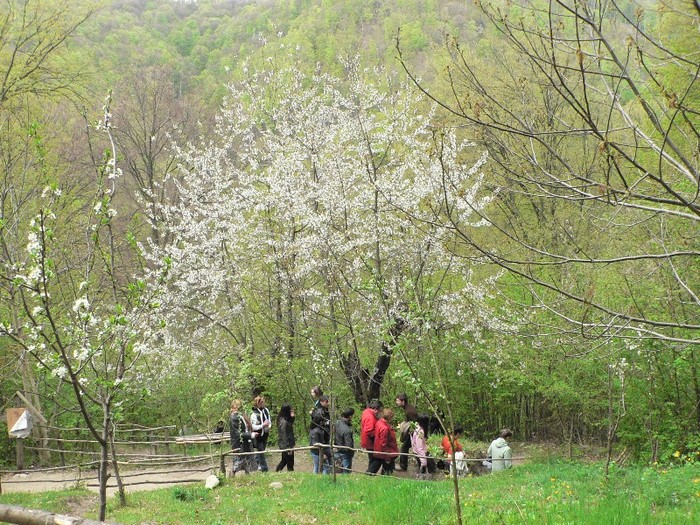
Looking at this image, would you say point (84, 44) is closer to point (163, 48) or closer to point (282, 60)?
point (163, 48)

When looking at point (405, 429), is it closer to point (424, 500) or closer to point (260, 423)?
point (260, 423)

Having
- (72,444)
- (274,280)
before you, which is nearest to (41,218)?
(274,280)

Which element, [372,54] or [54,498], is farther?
[372,54]

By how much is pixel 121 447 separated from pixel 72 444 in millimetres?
1864

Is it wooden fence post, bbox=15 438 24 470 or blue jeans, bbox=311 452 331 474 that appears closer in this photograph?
blue jeans, bbox=311 452 331 474

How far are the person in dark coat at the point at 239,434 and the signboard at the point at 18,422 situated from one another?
3494mm

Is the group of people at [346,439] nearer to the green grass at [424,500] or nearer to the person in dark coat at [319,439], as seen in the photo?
the person in dark coat at [319,439]

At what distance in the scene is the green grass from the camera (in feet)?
18.6

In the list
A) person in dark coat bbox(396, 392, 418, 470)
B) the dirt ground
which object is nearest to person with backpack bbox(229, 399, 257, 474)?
the dirt ground

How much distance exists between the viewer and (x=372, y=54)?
104ft

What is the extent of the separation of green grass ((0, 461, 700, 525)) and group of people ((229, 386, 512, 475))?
62 centimetres

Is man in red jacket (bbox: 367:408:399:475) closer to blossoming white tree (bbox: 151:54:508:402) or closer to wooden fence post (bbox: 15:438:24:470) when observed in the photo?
blossoming white tree (bbox: 151:54:508:402)

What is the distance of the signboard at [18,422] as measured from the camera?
11195 mm

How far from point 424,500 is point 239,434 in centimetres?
614
